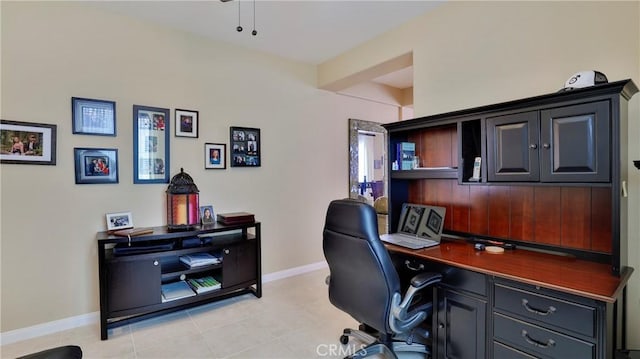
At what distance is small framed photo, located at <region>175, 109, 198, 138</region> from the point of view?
313cm

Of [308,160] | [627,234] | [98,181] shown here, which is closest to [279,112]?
[308,160]

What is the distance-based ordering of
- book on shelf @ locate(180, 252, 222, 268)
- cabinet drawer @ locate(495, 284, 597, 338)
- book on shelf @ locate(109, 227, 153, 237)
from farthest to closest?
book on shelf @ locate(180, 252, 222, 268) < book on shelf @ locate(109, 227, 153, 237) < cabinet drawer @ locate(495, 284, 597, 338)

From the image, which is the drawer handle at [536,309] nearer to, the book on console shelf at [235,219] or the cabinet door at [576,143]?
the cabinet door at [576,143]

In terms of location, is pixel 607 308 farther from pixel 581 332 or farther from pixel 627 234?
pixel 627 234

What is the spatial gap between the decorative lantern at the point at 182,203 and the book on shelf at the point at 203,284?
1.79ft

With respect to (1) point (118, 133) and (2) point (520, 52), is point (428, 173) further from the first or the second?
(1) point (118, 133)

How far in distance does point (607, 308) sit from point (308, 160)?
3259 mm

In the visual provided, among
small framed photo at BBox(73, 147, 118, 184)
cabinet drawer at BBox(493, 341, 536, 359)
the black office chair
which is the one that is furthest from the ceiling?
cabinet drawer at BBox(493, 341, 536, 359)

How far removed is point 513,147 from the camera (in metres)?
1.88

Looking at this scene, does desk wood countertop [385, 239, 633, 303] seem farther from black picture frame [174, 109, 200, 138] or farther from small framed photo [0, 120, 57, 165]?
small framed photo [0, 120, 57, 165]

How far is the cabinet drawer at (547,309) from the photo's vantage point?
1345 mm

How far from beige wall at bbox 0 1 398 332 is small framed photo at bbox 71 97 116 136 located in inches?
2.1

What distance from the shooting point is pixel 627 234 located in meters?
1.71

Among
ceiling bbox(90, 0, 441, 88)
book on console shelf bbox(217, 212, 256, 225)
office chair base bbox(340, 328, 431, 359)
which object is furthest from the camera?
book on console shelf bbox(217, 212, 256, 225)
